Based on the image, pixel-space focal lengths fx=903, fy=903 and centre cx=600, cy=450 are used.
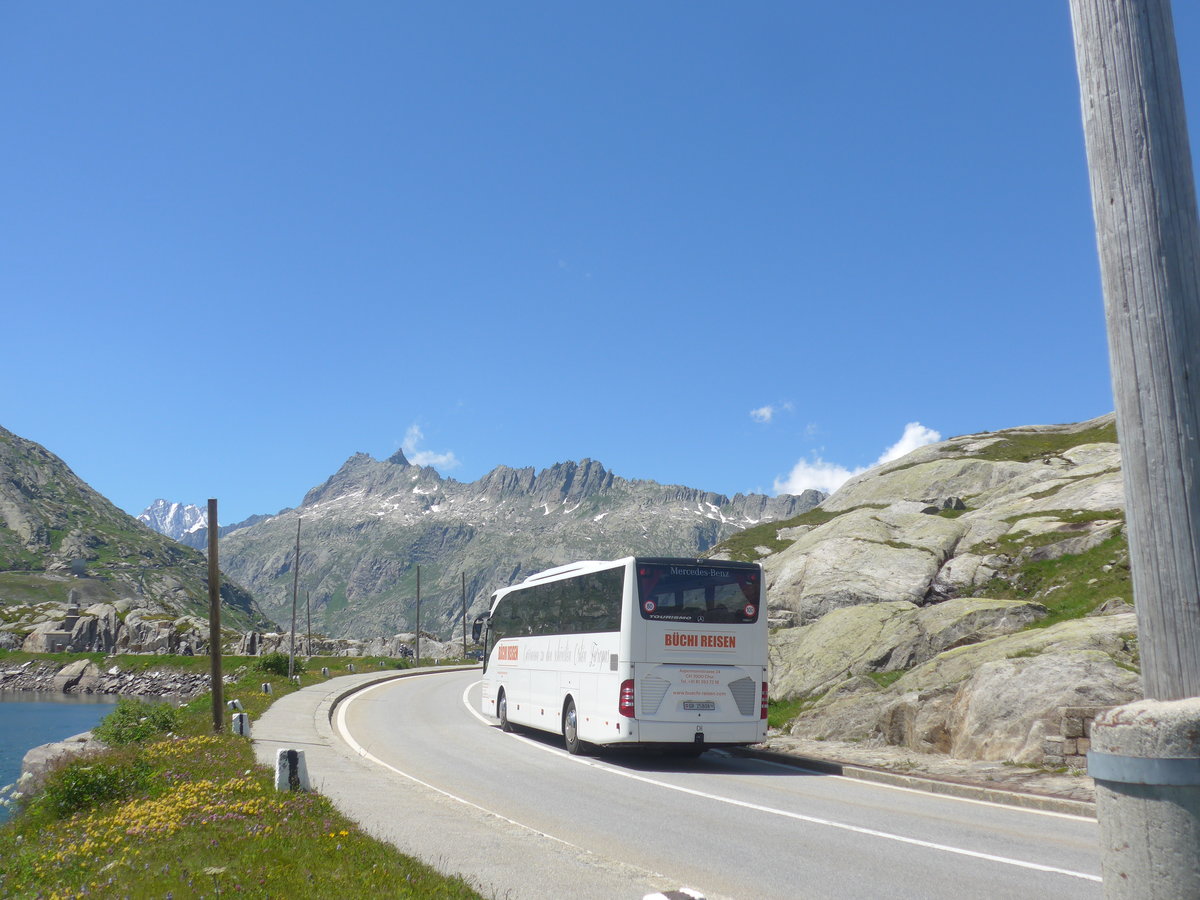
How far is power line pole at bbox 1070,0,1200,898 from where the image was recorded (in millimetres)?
2393

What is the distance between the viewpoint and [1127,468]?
2732 mm

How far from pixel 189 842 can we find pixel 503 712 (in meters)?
18.2

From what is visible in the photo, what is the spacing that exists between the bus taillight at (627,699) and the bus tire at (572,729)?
2812mm

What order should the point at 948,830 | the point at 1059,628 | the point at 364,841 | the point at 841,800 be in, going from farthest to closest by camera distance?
the point at 1059,628, the point at 841,800, the point at 948,830, the point at 364,841

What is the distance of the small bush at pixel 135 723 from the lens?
22.7 meters

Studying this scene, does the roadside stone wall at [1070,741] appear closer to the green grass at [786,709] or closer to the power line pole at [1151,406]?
the green grass at [786,709]

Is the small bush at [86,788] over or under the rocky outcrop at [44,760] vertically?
over

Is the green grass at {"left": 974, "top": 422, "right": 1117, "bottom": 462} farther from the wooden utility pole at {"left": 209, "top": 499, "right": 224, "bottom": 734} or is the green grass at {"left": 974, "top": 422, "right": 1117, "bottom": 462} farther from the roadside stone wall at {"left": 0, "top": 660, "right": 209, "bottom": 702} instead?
the roadside stone wall at {"left": 0, "top": 660, "right": 209, "bottom": 702}

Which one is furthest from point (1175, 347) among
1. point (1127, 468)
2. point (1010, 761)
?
point (1010, 761)

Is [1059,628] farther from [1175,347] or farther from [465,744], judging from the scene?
[1175,347]

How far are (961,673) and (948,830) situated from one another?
8.72m

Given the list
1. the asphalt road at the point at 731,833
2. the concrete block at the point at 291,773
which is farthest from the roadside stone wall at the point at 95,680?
the concrete block at the point at 291,773

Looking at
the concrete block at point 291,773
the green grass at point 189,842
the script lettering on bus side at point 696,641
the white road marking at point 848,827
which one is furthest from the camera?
the script lettering on bus side at point 696,641

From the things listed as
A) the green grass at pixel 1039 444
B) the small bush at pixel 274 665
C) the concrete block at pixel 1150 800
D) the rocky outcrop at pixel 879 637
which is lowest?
the small bush at pixel 274 665
